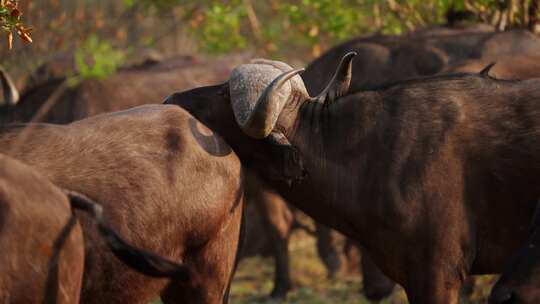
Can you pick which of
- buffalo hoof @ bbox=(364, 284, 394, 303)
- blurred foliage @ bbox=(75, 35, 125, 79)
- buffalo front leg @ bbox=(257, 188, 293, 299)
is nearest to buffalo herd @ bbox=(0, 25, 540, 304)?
blurred foliage @ bbox=(75, 35, 125, 79)

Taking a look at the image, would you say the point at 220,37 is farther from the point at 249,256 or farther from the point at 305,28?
the point at 249,256

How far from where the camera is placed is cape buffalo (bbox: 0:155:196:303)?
466 centimetres

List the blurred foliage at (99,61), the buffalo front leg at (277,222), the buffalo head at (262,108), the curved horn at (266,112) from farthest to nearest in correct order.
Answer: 1. the buffalo front leg at (277,222)
2. the blurred foliage at (99,61)
3. the buffalo head at (262,108)
4. the curved horn at (266,112)

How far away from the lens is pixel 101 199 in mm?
5465

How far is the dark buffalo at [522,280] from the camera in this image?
530 centimetres

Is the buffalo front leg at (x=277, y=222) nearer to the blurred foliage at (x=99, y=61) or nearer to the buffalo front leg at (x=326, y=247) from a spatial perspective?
the buffalo front leg at (x=326, y=247)

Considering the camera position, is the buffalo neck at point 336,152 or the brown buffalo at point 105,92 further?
the brown buffalo at point 105,92

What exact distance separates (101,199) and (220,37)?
26.7ft

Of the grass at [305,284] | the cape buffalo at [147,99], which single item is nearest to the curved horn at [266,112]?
the grass at [305,284]

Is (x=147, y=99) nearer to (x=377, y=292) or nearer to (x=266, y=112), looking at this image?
(x=377, y=292)

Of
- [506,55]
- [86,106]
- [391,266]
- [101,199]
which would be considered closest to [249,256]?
[86,106]

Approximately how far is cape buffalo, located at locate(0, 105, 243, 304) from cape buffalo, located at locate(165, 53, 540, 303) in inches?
26.9

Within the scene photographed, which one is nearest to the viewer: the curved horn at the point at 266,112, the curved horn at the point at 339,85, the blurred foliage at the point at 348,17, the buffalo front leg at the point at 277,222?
the curved horn at the point at 266,112

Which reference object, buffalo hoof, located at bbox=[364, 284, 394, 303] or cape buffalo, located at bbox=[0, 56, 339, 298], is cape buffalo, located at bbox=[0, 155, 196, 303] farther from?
cape buffalo, located at bbox=[0, 56, 339, 298]
